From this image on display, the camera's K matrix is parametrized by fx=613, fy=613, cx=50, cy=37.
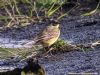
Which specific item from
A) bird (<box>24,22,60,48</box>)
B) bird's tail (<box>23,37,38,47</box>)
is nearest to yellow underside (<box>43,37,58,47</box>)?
bird (<box>24,22,60,48</box>)

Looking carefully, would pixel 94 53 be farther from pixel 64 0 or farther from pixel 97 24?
pixel 64 0

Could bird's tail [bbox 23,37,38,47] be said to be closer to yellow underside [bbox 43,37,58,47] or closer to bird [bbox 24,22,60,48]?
bird [bbox 24,22,60,48]

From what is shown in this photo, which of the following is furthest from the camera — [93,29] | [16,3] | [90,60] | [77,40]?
[16,3]

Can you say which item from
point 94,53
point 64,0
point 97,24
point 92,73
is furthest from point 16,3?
point 92,73

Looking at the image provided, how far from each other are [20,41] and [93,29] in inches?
61.2

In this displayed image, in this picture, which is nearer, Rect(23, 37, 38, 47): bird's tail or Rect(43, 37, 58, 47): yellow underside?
Rect(43, 37, 58, 47): yellow underside

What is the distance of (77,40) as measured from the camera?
11.2m

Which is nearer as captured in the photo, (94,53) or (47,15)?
(94,53)

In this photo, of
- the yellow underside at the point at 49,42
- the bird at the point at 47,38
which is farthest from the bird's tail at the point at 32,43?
the yellow underside at the point at 49,42

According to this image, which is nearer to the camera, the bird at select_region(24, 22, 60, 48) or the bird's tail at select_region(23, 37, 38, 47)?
the bird at select_region(24, 22, 60, 48)

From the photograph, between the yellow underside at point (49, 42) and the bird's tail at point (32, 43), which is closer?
the yellow underside at point (49, 42)

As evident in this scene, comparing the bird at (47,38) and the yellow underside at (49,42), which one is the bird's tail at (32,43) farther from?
the yellow underside at (49,42)

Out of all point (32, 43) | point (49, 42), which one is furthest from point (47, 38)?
point (32, 43)

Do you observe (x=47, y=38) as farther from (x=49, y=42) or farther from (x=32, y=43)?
(x=32, y=43)
